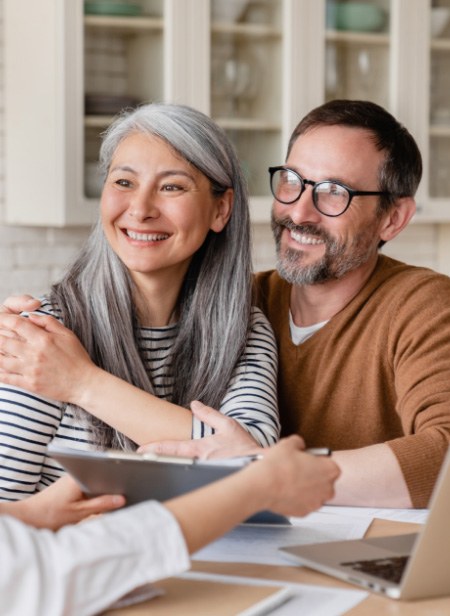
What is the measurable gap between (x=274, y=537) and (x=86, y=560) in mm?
490

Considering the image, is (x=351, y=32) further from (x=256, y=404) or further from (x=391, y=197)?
(x=256, y=404)

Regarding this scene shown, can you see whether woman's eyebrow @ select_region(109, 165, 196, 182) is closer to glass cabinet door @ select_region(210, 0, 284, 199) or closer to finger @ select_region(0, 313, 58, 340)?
finger @ select_region(0, 313, 58, 340)

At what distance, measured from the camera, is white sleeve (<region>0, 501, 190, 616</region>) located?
1.09 metres

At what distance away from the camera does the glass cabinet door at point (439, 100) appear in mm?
4246

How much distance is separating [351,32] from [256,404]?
2.43 meters


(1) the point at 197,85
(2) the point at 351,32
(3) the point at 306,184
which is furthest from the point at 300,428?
(2) the point at 351,32

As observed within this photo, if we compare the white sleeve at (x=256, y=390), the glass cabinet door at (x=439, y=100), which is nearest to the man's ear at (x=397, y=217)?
the white sleeve at (x=256, y=390)

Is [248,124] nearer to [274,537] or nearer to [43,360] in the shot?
[43,360]

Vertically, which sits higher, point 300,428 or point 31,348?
point 31,348

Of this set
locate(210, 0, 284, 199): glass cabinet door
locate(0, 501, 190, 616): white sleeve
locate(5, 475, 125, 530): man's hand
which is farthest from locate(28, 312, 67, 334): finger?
locate(210, 0, 284, 199): glass cabinet door

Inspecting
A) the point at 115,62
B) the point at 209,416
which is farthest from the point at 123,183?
the point at 115,62

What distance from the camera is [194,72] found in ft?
12.2

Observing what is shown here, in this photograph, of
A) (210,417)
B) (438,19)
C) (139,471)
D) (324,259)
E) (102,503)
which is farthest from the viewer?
(438,19)

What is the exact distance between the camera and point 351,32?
4.09 meters
